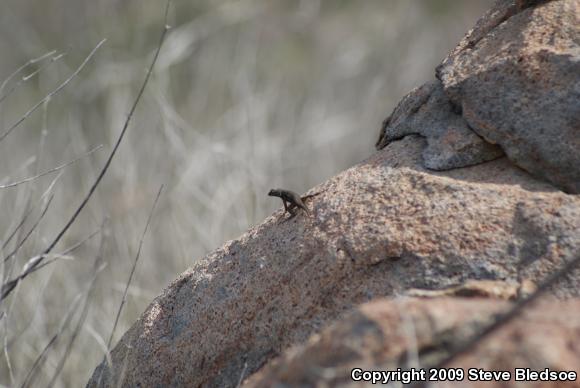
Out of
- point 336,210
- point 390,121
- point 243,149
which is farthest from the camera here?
→ point 243,149

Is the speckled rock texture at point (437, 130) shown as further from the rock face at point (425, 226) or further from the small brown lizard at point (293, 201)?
the small brown lizard at point (293, 201)

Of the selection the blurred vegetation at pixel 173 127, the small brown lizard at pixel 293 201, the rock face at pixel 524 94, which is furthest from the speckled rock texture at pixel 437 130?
the blurred vegetation at pixel 173 127

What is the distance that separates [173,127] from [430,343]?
15.3ft

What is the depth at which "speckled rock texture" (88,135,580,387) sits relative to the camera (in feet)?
6.65

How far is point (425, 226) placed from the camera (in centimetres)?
210

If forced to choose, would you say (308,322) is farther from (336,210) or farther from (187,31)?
(187,31)

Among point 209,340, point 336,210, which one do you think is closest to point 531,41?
point 336,210

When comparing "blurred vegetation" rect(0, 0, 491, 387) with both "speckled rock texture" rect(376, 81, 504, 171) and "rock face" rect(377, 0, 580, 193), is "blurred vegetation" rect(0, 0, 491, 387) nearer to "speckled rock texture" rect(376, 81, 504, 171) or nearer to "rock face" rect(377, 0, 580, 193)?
"speckled rock texture" rect(376, 81, 504, 171)

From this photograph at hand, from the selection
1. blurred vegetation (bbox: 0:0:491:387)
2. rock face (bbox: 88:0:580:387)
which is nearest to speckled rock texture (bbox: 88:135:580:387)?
rock face (bbox: 88:0:580:387)

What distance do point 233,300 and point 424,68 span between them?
24.7 ft

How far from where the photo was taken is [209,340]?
2.31 m

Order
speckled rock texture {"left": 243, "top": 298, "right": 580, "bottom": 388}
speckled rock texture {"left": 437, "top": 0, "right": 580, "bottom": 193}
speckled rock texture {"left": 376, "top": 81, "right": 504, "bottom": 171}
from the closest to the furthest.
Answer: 1. speckled rock texture {"left": 243, "top": 298, "right": 580, "bottom": 388}
2. speckled rock texture {"left": 437, "top": 0, "right": 580, "bottom": 193}
3. speckled rock texture {"left": 376, "top": 81, "right": 504, "bottom": 171}

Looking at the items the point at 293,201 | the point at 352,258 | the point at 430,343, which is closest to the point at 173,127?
the point at 293,201

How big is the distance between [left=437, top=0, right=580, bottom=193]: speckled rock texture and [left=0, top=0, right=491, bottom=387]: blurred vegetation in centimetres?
124
